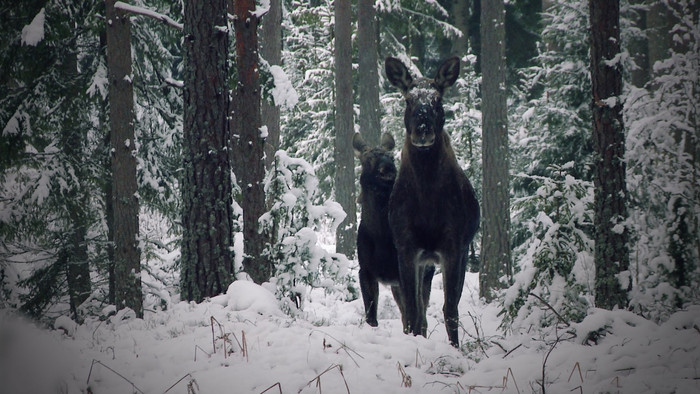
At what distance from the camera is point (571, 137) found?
11.7 m

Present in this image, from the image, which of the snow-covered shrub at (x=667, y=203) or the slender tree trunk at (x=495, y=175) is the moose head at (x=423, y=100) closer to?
the snow-covered shrub at (x=667, y=203)

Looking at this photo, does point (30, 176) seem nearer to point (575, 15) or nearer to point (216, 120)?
point (216, 120)

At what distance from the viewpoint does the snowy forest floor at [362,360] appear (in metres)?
3.15

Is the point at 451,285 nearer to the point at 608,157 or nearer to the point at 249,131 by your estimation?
the point at 608,157

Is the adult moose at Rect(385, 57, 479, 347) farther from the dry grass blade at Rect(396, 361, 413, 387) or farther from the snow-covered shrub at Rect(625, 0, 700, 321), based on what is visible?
the dry grass blade at Rect(396, 361, 413, 387)

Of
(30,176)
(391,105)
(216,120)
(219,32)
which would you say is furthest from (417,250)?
(391,105)

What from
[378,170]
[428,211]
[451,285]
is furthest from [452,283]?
[378,170]

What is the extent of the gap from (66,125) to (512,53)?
63.9 feet

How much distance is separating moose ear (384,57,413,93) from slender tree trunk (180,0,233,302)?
2.24m

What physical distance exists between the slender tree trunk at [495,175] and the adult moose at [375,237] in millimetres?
5223

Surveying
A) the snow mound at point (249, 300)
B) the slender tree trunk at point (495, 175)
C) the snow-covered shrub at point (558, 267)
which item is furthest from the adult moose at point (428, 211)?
the slender tree trunk at point (495, 175)

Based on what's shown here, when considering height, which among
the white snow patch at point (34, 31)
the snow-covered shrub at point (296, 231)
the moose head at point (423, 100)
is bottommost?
the snow-covered shrub at point (296, 231)

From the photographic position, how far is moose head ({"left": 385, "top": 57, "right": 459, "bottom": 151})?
19.7 ft

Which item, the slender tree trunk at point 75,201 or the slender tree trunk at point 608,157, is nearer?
the slender tree trunk at point 608,157
